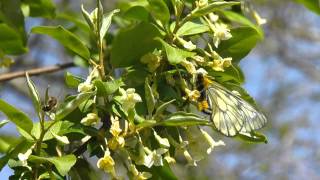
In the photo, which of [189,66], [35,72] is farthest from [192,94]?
[35,72]

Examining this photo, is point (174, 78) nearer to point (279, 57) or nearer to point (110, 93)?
point (110, 93)

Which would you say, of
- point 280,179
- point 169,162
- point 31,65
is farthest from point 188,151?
point 280,179

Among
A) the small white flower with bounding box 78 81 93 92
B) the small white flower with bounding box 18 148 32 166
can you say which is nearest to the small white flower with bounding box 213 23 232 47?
the small white flower with bounding box 78 81 93 92

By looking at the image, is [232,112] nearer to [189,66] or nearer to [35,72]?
[189,66]

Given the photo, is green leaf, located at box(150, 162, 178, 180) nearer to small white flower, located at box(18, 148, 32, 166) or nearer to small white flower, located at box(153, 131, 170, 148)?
small white flower, located at box(153, 131, 170, 148)

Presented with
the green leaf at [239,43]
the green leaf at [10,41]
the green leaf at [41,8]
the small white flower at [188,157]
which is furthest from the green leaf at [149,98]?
the green leaf at [41,8]
